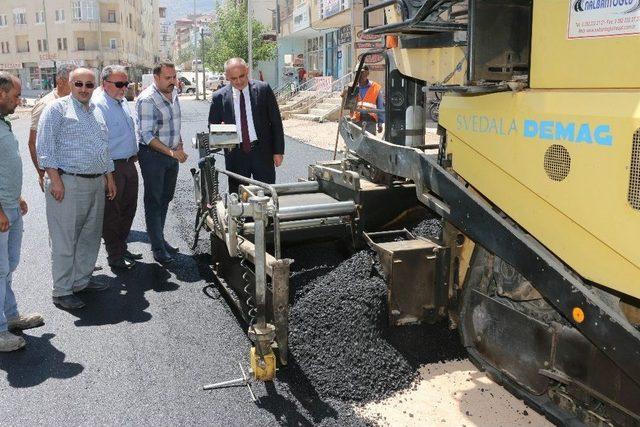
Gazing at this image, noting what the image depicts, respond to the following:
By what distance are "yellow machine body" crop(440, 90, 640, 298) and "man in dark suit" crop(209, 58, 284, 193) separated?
3.16m

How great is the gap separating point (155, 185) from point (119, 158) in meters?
0.44

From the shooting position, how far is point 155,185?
621cm

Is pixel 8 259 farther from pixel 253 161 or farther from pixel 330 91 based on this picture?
pixel 330 91

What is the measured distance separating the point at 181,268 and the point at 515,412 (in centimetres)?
374

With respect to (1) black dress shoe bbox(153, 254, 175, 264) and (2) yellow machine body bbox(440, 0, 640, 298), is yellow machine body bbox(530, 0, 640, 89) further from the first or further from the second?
(1) black dress shoe bbox(153, 254, 175, 264)

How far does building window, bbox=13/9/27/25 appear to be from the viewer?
6400 cm

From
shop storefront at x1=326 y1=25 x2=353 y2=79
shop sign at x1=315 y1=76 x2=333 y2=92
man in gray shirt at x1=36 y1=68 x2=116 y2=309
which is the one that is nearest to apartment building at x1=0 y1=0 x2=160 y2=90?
shop storefront at x1=326 y1=25 x2=353 y2=79

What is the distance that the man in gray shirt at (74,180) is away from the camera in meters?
4.88

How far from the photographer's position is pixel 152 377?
3949mm

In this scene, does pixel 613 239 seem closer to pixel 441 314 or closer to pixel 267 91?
pixel 441 314

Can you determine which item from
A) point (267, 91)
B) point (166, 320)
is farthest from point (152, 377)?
point (267, 91)

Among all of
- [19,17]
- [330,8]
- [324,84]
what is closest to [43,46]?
[19,17]

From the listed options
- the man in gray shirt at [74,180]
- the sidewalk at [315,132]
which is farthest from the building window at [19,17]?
the man in gray shirt at [74,180]

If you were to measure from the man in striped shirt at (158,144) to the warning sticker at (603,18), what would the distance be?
437cm
